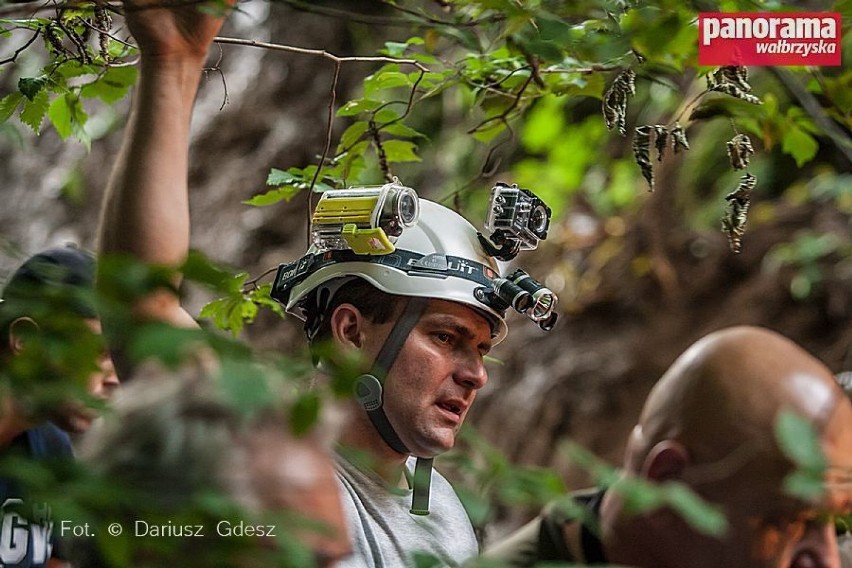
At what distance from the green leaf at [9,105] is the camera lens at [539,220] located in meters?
0.89

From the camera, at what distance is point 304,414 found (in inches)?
33.4

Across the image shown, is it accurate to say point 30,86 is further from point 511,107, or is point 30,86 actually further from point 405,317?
Answer: point 511,107

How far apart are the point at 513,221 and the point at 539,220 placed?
80 millimetres

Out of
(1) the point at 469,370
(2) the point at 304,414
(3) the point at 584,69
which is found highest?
(3) the point at 584,69

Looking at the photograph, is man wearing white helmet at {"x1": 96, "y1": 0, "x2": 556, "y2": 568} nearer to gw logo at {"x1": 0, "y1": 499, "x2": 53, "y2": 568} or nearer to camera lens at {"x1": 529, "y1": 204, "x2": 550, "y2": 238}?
camera lens at {"x1": 529, "y1": 204, "x2": 550, "y2": 238}

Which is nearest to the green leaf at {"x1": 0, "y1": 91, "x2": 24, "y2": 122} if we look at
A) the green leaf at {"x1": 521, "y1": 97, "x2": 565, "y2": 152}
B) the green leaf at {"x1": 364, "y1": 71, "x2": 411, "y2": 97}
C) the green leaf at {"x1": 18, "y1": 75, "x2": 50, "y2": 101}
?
the green leaf at {"x1": 18, "y1": 75, "x2": 50, "y2": 101}

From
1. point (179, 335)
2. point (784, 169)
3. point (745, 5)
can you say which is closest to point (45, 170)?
point (784, 169)

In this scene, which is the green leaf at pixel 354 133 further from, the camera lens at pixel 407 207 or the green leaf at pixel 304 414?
the green leaf at pixel 304 414

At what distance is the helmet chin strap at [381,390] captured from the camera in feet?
6.35

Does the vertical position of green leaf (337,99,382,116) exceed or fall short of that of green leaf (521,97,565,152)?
it falls short

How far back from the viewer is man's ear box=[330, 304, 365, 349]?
2031mm

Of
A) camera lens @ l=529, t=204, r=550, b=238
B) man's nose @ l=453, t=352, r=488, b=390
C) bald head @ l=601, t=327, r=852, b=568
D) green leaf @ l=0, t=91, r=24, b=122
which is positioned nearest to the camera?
bald head @ l=601, t=327, r=852, b=568

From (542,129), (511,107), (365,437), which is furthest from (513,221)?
(542,129)

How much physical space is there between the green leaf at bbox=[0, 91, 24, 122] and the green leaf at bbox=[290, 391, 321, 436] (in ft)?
3.34
